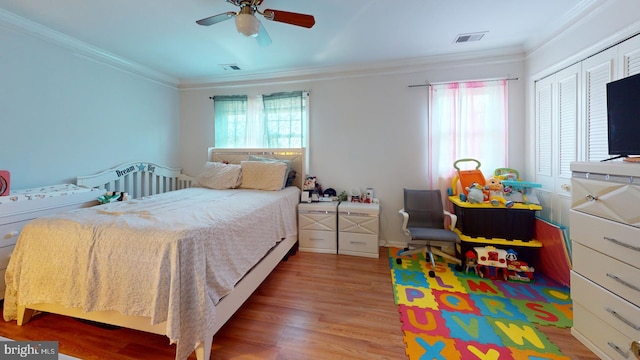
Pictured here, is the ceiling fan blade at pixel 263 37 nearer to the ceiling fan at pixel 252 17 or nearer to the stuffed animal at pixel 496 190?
the ceiling fan at pixel 252 17

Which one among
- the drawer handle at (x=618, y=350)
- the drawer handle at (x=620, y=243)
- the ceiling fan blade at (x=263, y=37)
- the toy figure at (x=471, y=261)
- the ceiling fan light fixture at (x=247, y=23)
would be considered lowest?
the drawer handle at (x=618, y=350)

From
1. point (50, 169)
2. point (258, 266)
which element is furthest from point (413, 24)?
point (50, 169)

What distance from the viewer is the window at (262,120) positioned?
353 cm

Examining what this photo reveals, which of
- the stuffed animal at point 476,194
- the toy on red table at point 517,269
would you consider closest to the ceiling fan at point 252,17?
the stuffed animal at point 476,194

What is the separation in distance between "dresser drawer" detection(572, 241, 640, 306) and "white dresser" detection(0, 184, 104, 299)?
13.3ft

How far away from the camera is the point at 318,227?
10.1 ft


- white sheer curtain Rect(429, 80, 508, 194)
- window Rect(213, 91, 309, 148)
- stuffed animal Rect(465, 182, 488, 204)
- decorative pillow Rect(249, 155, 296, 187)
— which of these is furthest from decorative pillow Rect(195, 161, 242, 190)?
stuffed animal Rect(465, 182, 488, 204)

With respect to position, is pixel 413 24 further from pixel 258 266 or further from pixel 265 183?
pixel 258 266

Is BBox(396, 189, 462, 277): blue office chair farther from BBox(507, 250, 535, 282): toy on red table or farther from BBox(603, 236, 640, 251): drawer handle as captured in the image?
BBox(603, 236, 640, 251): drawer handle

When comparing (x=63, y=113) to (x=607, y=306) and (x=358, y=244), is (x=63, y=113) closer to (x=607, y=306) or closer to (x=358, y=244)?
(x=358, y=244)

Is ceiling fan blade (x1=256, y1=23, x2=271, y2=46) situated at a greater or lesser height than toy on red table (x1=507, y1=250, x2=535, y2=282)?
greater

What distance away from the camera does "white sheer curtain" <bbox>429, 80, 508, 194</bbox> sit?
9.49 ft

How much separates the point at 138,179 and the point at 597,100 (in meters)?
5.16

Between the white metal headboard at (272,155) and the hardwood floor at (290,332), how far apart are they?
1647mm
